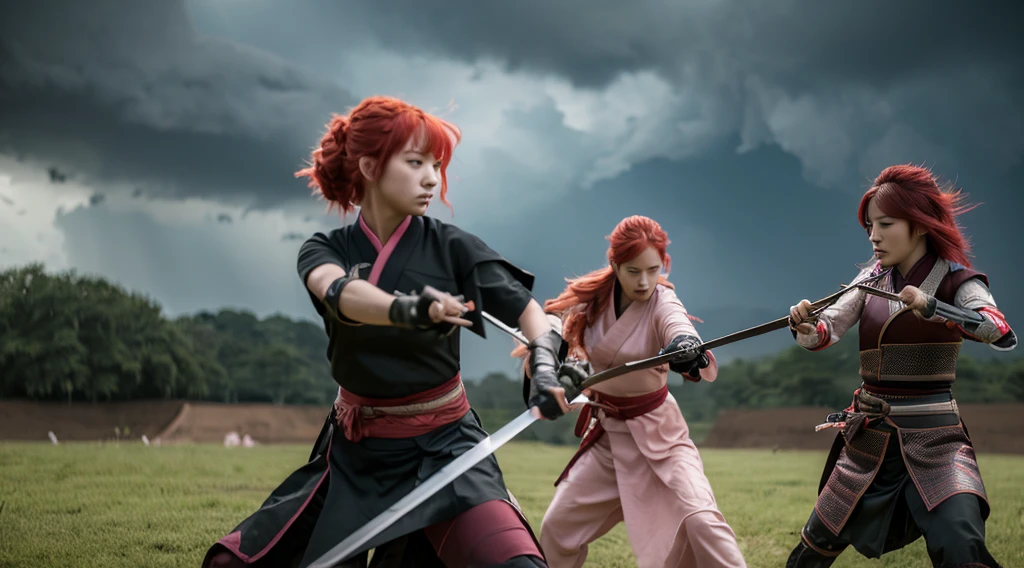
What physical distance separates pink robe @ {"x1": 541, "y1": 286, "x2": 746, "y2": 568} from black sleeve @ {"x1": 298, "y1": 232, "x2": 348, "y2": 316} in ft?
5.56

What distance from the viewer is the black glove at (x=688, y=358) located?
357 centimetres

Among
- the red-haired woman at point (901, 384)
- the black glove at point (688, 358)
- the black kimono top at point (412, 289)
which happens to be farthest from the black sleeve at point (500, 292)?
the red-haired woman at point (901, 384)

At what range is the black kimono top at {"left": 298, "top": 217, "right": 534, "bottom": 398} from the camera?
2895 mm

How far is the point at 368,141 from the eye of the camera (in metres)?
3.01

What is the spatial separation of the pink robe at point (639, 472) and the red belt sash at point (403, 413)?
55.8 inches

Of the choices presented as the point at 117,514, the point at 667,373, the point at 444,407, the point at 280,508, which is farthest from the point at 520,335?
the point at 117,514

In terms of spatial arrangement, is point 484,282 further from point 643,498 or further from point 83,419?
point 83,419

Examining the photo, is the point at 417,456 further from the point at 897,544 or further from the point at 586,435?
the point at 897,544

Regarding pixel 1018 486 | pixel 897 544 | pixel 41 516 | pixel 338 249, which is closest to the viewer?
pixel 338 249

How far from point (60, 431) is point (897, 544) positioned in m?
12.6

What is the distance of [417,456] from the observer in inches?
115

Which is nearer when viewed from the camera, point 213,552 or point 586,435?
point 213,552

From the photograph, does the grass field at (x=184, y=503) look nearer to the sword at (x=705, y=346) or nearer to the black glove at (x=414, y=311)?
the sword at (x=705, y=346)

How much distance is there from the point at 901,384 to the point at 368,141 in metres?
2.61
